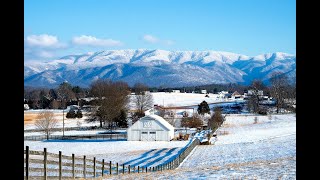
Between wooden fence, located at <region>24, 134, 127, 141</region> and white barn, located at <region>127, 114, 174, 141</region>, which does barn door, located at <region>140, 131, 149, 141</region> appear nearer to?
white barn, located at <region>127, 114, 174, 141</region>

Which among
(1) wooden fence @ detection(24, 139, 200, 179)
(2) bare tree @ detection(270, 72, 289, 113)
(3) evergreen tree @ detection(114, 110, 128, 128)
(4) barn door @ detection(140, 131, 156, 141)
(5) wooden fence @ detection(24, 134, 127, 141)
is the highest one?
(2) bare tree @ detection(270, 72, 289, 113)

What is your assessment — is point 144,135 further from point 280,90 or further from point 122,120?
point 280,90

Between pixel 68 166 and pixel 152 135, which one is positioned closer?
pixel 68 166

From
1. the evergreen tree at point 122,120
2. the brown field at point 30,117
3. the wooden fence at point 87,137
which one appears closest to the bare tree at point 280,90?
the evergreen tree at point 122,120

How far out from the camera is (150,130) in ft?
161

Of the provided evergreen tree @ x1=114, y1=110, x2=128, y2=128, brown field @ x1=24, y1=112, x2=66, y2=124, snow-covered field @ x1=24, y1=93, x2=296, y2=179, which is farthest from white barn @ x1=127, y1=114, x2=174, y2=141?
brown field @ x1=24, y1=112, x2=66, y2=124

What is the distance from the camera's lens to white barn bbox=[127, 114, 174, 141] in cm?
4822

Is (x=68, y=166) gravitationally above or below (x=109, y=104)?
below

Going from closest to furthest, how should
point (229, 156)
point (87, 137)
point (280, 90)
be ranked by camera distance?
1. point (229, 156)
2. point (87, 137)
3. point (280, 90)

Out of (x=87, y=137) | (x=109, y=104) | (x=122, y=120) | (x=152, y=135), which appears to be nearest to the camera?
(x=152, y=135)

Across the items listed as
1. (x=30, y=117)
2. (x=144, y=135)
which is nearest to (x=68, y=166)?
(x=144, y=135)

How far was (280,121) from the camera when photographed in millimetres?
56062
